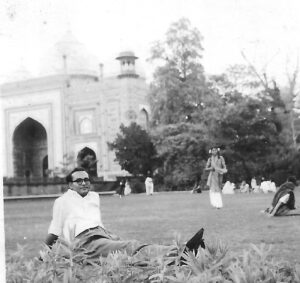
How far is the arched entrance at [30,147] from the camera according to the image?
23.7 metres

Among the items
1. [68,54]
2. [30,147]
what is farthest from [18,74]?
[30,147]

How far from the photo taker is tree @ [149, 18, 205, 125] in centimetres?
518

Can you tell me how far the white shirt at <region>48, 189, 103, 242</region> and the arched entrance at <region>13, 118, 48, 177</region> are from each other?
63.6 ft

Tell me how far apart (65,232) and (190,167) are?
308 inches

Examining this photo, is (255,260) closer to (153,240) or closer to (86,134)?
(153,240)

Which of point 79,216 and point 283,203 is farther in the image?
point 283,203

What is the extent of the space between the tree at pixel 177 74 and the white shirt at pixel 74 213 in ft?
5.00

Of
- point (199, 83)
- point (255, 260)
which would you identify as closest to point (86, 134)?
point (199, 83)

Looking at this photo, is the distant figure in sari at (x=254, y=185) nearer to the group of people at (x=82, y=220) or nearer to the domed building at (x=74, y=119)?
the group of people at (x=82, y=220)

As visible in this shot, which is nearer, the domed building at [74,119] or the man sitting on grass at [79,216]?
the man sitting on grass at [79,216]

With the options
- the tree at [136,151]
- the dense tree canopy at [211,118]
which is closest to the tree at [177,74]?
the dense tree canopy at [211,118]

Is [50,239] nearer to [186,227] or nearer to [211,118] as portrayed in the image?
[186,227]

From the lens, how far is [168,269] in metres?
2.27

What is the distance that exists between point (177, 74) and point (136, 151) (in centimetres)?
998
